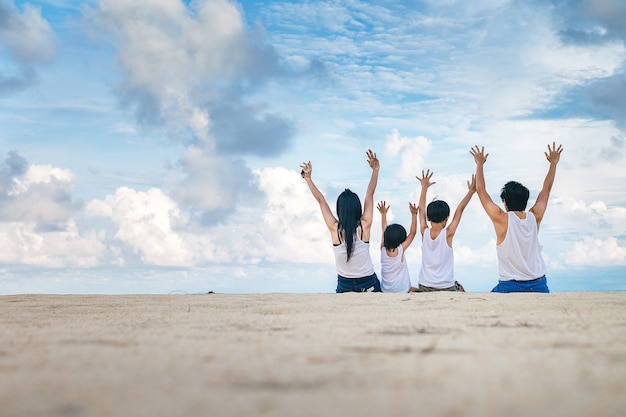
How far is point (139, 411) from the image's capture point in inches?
61.6

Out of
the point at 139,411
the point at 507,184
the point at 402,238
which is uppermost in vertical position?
the point at 507,184

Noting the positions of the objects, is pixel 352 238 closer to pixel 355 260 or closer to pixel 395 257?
pixel 355 260

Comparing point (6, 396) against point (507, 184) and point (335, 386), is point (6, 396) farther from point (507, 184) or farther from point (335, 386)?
point (507, 184)

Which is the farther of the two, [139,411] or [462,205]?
[462,205]

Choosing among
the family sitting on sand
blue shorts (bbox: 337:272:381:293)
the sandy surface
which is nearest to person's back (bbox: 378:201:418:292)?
the family sitting on sand

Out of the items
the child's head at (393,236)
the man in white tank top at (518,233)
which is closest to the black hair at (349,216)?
the child's head at (393,236)

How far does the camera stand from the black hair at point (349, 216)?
6.79 metres

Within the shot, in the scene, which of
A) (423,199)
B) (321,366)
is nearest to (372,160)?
(423,199)

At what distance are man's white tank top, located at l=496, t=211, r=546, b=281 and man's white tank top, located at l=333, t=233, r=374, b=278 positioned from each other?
1500 mm

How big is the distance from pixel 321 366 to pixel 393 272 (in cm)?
578

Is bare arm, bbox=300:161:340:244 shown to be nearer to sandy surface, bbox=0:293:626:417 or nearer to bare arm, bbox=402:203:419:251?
bare arm, bbox=402:203:419:251

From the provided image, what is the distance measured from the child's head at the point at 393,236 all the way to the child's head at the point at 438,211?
407mm

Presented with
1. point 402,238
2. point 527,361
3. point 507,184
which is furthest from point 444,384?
point 402,238

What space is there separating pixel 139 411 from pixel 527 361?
1341mm
